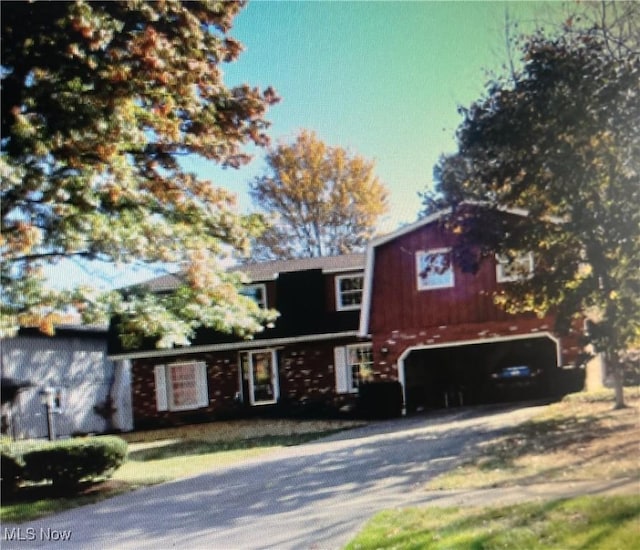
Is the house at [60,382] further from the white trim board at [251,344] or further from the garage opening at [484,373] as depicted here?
the garage opening at [484,373]

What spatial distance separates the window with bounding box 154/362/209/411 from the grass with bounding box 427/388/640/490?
4.83 ft

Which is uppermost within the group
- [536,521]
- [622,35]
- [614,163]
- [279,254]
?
[622,35]

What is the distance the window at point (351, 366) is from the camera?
9.44 ft

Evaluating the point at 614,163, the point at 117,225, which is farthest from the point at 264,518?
the point at 614,163

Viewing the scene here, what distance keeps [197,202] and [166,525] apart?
173cm

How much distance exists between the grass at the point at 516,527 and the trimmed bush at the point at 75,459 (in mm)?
1311

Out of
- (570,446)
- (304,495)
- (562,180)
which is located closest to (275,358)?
(304,495)

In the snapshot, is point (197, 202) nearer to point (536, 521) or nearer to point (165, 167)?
point (165, 167)

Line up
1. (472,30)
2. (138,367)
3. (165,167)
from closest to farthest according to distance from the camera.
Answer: (138,367) < (165,167) < (472,30)

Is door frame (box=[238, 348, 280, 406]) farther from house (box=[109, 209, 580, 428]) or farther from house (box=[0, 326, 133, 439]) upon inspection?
house (box=[0, 326, 133, 439])

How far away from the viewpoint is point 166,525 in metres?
2.84

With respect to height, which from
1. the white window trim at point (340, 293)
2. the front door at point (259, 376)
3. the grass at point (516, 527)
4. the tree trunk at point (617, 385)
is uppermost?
the white window trim at point (340, 293)

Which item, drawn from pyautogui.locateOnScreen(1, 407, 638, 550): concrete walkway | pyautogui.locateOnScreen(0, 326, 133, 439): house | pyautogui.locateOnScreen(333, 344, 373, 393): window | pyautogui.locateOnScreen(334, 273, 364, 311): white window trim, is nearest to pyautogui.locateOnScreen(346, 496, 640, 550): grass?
pyautogui.locateOnScreen(1, 407, 638, 550): concrete walkway

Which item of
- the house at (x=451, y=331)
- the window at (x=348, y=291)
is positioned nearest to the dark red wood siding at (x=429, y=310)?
the house at (x=451, y=331)
